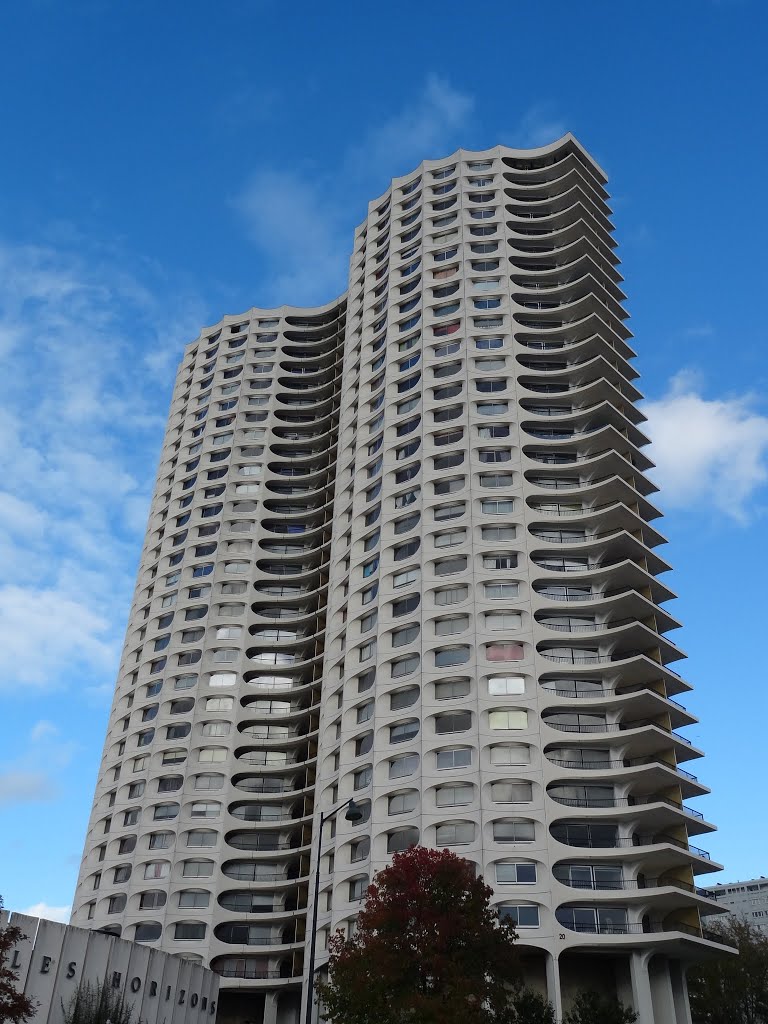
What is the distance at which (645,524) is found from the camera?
75375 mm

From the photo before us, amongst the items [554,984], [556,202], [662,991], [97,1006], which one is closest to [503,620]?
[554,984]

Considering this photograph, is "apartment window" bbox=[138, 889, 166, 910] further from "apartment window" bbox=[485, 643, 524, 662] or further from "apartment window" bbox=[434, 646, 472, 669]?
"apartment window" bbox=[485, 643, 524, 662]

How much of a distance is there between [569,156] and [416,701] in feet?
182

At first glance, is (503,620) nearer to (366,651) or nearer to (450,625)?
(450,625)

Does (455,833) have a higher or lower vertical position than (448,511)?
lower

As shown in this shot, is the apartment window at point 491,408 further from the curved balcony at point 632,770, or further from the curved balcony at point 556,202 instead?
the curved balcony at point 632,770

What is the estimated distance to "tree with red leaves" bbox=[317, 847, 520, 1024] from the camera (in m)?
41.9

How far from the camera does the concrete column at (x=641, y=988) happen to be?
56500 millimetres

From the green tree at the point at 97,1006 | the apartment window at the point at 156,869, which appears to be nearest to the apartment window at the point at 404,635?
the apartment window at the point at 156,869

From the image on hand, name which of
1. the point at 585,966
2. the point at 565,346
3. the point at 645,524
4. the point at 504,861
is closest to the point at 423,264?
the point at 565,346

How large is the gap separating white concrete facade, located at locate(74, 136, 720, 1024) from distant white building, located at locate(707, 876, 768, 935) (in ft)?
410

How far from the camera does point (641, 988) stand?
5750cm

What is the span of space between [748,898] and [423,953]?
16419 centimetres

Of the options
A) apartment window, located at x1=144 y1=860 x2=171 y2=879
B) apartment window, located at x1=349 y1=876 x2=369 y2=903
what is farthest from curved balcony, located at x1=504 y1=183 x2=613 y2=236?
apartment window, located at x1=144 y1=860 x2=171 y2=879
